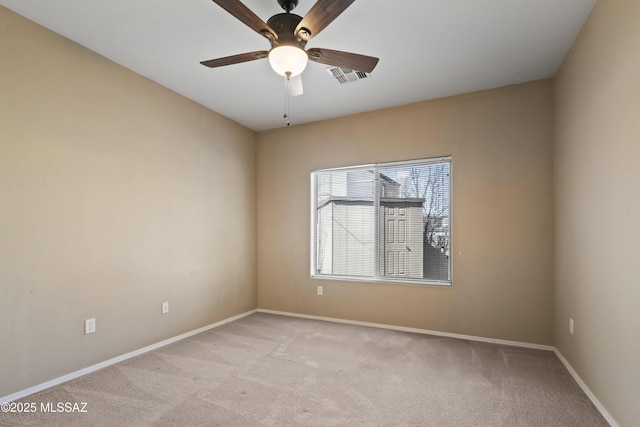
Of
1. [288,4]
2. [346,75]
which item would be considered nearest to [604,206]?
[346,75]

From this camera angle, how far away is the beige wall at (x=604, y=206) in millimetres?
1722

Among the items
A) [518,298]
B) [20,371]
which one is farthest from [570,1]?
[20,371]

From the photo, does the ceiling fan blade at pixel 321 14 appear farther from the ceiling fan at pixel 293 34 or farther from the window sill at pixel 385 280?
the window sill at pixel 385 280

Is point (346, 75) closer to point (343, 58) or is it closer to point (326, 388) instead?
point (343, 58)

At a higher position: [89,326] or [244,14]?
[244,14]

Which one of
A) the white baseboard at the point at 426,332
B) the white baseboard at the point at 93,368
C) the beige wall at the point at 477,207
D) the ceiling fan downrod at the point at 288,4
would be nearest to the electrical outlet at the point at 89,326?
the white baseboard at the point at 93,368

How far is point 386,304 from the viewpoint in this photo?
152 inches

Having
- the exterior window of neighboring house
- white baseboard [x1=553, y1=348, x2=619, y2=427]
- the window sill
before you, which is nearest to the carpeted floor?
white baseboard [x1=553, y1=348, x2=619, y2=427]

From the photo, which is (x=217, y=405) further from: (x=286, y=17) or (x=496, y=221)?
(x=496, y=221)

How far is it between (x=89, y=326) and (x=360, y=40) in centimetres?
324

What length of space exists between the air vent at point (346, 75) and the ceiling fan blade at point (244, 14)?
4.07 feet

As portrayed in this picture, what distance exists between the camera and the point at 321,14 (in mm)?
1657

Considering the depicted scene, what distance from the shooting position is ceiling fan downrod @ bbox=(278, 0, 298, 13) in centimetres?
203

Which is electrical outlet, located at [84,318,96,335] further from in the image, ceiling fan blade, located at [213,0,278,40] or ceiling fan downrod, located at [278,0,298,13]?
ceiling fan downrod, located at [278,0,298,13]
